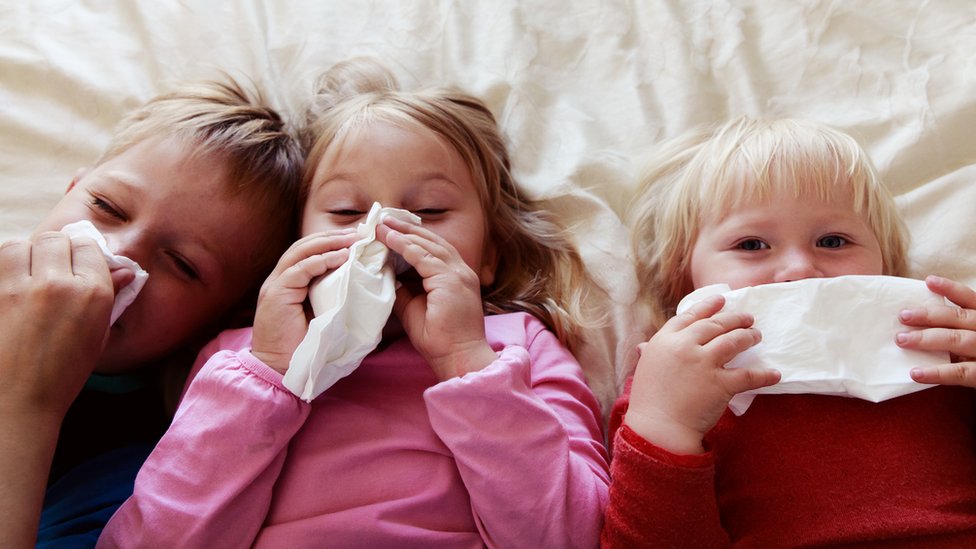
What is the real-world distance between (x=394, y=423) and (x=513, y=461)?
7.2 inches

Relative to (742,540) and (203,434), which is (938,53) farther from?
(203,434)

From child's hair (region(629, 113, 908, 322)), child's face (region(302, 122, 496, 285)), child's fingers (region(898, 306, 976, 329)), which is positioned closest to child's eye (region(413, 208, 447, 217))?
child's face (region(302, 122, 496, 285))

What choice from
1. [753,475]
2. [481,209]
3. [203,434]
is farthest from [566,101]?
[203,434]

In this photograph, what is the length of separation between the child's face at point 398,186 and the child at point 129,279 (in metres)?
0.12

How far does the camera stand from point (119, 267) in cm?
109

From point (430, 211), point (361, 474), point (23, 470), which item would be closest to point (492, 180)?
point (430, 211)

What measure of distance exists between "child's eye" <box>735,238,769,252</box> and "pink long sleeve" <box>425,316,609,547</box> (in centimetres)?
35

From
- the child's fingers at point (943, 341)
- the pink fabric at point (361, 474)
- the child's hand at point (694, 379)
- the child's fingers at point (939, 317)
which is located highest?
the child's fingers at point (939, 317)

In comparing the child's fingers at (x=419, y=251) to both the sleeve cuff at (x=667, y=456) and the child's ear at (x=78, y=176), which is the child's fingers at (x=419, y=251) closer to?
the sleeve cuff at (x=667, y=456)

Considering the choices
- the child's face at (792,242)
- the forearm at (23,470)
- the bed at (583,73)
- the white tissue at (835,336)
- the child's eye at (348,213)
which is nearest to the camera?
the forearm at (23,470)

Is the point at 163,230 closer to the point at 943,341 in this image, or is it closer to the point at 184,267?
the point at 184,267

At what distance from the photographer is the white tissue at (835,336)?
98cm

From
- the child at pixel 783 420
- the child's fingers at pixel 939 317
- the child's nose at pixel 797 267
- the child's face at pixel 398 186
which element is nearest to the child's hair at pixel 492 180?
the child's face at pixel 398 186

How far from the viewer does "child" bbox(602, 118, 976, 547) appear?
0.97 metres
